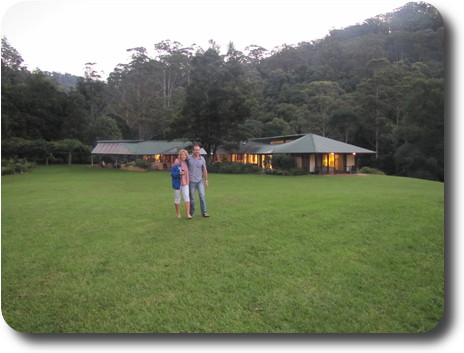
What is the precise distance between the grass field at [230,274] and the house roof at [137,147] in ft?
86.7

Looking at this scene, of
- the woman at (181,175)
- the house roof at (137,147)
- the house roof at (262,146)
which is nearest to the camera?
the woman at (181,175)

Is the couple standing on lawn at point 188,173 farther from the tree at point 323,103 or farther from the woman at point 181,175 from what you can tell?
the tree at point 323,103

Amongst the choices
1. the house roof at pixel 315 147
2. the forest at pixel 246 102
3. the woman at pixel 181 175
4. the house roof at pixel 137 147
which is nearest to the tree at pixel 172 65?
the forest at pixel 246 102

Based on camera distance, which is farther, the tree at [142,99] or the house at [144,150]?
the tree at [142,99]

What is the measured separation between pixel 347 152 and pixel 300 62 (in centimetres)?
4525

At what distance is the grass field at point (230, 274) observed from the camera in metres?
2.55

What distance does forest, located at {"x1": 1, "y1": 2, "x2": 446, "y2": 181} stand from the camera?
82.1ft

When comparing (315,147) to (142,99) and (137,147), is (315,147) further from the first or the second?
(142,99)

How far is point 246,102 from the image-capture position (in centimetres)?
2578

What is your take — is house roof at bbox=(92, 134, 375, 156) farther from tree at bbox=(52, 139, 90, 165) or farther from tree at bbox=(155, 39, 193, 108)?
tree at bbox=(155, 39, 193, 108)

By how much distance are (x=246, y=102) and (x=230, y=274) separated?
77.8 feet

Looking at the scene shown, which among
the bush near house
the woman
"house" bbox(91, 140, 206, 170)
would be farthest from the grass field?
"house" bbox(91, 140, 206, 170)

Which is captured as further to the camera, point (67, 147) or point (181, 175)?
point (67, 147)

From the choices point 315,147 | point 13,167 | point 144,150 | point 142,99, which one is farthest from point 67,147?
point 315,147
